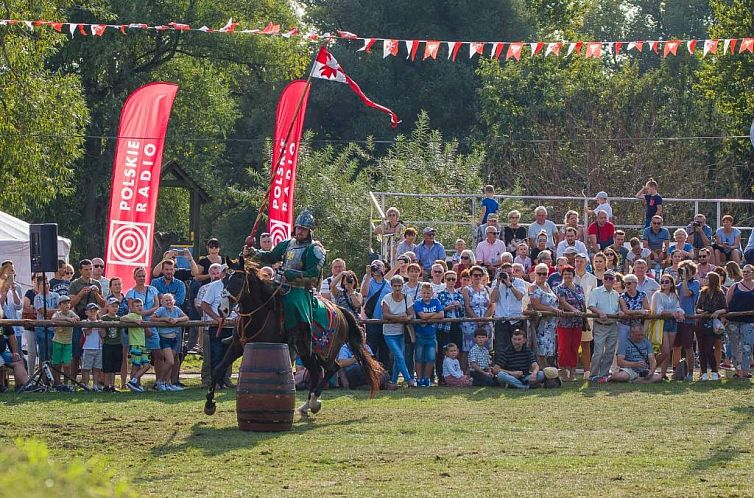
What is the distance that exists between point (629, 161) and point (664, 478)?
1266 inches

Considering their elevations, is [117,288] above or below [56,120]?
below

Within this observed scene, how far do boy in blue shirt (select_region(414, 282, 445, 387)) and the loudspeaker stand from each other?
196 inches

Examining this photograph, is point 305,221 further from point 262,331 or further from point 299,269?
point 262,331

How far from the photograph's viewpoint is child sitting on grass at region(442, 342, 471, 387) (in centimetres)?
1716

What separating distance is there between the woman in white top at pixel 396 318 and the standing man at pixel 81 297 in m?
3.90

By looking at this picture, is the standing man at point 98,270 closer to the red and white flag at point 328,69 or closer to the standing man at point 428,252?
Answer: the red and white flag at point 328,69

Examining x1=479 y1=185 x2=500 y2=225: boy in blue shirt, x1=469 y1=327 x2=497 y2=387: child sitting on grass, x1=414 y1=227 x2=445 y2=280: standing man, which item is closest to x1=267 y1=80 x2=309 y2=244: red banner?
x1=414 y1=227 x2=445 y2=280: standing man

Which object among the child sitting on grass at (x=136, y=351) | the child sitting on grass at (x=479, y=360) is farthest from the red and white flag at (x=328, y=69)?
the child sitting on grass at (x=136, y=351)

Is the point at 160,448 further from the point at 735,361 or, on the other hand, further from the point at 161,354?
the point at 735,361

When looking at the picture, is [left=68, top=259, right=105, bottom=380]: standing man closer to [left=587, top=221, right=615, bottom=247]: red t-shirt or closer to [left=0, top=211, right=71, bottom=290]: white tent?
[left=0, top=211, right=71, bottom=290]: white tent

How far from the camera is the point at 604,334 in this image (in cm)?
1741

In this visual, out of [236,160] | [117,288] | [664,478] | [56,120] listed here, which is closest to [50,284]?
[117,288]

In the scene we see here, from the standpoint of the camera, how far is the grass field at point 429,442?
9305 millimetres

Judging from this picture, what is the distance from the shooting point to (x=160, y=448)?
11.2m
